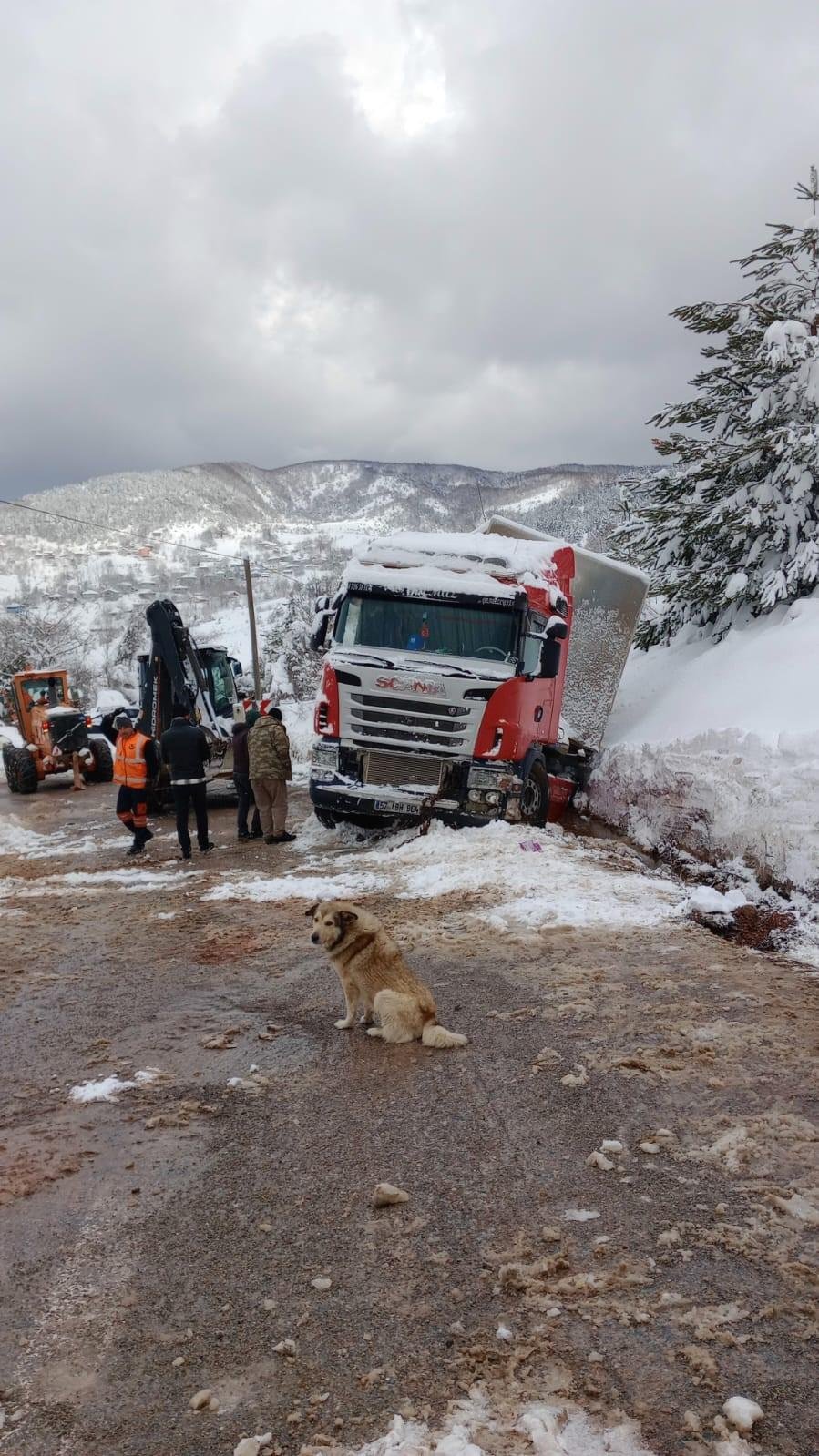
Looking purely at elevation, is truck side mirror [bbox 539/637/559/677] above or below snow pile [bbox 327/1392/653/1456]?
above

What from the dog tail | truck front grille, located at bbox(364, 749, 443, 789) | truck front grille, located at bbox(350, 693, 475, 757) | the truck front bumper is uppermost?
truck front grille, located at bbox(350, 693, 475, 757)

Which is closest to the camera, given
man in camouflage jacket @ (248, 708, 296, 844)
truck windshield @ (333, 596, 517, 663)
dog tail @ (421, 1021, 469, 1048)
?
dog tail @ (421, 1021, 469, 1048)

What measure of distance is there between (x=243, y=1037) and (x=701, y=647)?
1401 cm

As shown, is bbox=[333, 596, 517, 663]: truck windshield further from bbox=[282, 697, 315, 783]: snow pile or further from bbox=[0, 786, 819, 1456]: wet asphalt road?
bbox=[282, 697, 315, 783]: snow pile

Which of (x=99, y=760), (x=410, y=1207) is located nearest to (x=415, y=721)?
(x=410, y=1207)

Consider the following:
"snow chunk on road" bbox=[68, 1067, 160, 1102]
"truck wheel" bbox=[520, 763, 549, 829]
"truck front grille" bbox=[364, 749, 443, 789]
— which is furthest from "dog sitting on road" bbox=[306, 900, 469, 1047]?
"truck wheel" bbox=[520, 763, 549, 829]

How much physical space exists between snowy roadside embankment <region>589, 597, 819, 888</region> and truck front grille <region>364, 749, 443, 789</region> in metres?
3.28

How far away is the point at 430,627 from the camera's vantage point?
10.8 metres

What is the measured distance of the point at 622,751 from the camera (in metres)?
13.4

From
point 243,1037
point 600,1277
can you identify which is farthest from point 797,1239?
point 243,1037

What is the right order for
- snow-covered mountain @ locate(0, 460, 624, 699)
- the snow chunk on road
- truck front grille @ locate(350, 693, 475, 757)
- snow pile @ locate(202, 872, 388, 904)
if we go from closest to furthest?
the snow chunk on road < snow pile @ locate(202, 872, 388, 904) < truck front grille @ locate(350, 693, 475, 757) < snow-covered mountain @ locate(0, 460, 624, 699)

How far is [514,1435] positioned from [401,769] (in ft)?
26.9

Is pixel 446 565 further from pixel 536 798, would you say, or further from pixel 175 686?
pixel 175 686

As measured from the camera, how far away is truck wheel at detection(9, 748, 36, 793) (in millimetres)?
20656
